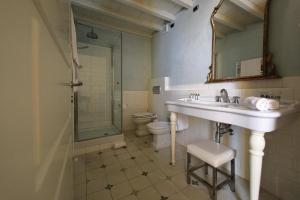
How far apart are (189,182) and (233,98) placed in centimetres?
102

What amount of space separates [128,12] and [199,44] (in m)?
1.39

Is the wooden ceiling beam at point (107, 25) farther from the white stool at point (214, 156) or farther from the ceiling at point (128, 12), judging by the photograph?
the white stool at point (214, 156)

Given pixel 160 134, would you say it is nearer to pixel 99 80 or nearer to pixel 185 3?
pixel 99 80

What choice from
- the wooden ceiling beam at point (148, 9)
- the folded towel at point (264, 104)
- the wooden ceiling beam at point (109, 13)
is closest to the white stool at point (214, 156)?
the folded towel at point (264, 104)

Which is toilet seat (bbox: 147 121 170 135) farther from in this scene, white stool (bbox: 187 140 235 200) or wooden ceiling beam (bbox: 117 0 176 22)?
wooden ceiling beam (bbox: 117 0 176 22)

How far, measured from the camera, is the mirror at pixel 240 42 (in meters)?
1.30

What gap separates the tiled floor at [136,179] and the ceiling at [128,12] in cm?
229

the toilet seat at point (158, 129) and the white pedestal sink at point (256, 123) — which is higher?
the white pedestal sink at point (256, 123)

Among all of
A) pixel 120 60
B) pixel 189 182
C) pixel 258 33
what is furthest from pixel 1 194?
pixel 120 60

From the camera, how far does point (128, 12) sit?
241 centimetres

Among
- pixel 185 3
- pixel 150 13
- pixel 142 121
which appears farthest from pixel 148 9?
pixel 142 121

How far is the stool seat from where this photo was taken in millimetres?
1143

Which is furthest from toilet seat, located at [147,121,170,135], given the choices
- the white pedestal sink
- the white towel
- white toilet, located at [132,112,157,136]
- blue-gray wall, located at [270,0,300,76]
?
blue-gray wall, located at [270,0,300,76]

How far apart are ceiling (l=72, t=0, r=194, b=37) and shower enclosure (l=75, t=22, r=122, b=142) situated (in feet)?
0.63
